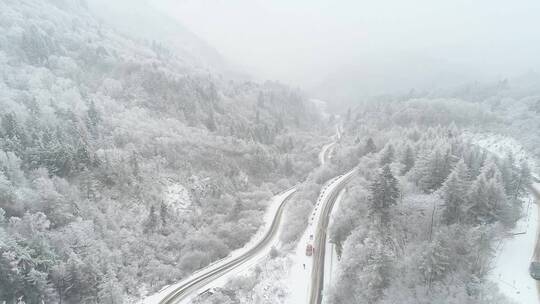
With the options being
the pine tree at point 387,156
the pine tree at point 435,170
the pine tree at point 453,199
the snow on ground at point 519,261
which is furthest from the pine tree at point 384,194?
the pine tree at point 387,156

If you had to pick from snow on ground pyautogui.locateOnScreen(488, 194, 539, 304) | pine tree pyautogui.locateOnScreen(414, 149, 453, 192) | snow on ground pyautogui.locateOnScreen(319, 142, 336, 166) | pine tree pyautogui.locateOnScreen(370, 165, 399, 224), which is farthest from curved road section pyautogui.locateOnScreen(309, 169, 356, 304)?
snow on ground pyautogui.locateOnScreen(319, 142, 336, 166)

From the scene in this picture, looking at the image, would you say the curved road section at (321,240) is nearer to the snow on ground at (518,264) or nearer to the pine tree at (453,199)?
the pine tree at (453,199)

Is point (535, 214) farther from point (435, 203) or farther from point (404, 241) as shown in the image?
point (404, 241)

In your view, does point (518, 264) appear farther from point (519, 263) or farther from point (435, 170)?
point (435, 170)

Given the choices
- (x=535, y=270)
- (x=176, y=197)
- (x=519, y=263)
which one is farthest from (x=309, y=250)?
(x=176, y=197)

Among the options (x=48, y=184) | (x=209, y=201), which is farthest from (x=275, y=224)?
(x=48, y=184)

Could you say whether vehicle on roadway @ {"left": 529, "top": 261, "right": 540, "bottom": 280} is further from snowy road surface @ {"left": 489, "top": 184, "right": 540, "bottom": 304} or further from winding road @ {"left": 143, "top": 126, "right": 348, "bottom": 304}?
winding road @ {"left": 143, "top": 126, "right": 348, "bottom": 304}
